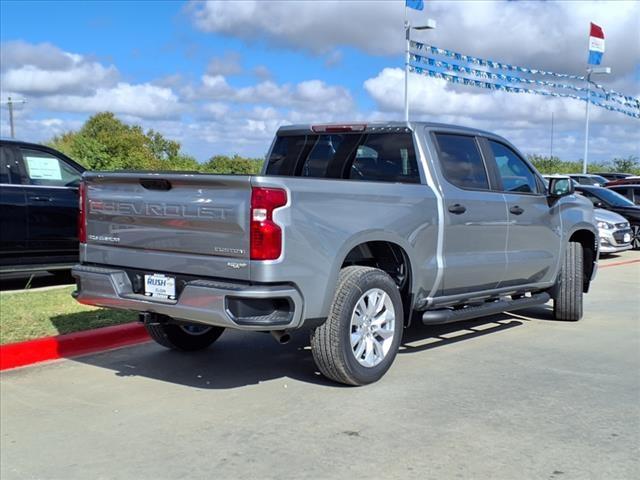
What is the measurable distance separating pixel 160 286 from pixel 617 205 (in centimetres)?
1437

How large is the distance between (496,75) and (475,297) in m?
17.3

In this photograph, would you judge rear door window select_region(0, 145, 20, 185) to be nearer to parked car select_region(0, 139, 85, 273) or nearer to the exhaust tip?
parked car select_region(0, 139, 85, 273)

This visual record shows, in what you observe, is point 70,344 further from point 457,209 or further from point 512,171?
point 512,171

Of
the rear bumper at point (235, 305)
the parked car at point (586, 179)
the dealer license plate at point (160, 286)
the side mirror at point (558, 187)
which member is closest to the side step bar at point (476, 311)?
the side mirror at point (558, 187)

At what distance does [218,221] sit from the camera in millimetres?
4512

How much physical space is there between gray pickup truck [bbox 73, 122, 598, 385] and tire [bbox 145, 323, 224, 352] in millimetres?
13

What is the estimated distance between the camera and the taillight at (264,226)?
14.4 ft

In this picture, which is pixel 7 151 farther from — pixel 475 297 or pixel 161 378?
pixel 475 297

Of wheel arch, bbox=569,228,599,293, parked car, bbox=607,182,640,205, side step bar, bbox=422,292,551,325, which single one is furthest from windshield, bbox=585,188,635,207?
side step bar, bbox=422,292,551,325

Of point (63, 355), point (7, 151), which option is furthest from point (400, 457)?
point (7, 151)

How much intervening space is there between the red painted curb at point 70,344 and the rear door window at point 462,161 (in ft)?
10.9

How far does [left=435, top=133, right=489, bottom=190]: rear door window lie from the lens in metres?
6.10

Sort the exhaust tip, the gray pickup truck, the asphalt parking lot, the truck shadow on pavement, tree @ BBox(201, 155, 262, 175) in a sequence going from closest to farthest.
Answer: the asphalt parking lot
the gray pickup truck
the exhaust tip
the truck shadow on pavement
tree @ BBox(201, 155, 262, 175)

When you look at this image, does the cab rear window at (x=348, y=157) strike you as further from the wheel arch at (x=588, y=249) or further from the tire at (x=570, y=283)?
the wheel arch at (x=588, y=249)
